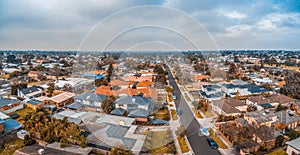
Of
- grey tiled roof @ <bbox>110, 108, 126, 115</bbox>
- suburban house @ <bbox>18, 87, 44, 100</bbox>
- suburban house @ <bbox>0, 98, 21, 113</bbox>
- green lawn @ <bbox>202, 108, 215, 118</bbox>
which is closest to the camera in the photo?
grey tiled roof @ <bbox>110, 108, 126, 115</bbox>

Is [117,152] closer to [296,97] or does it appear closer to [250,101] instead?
[250,101]

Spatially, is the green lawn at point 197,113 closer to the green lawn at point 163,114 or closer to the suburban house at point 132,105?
the green lawn at point 163,114

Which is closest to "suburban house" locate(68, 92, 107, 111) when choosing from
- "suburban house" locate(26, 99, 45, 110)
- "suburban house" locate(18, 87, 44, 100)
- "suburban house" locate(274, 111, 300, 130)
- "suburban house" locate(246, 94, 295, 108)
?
"suburban house" locate(26, 99, 45, 110)

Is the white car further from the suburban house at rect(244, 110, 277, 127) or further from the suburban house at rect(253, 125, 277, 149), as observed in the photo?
the suburban house at rect(244, 110, 277, 127)

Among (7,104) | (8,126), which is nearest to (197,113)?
(8,126)

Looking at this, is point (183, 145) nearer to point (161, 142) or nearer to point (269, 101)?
point (161, 142)

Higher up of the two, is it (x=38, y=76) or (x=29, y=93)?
(x=38, y=76)

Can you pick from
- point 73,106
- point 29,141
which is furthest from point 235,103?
point 29,141

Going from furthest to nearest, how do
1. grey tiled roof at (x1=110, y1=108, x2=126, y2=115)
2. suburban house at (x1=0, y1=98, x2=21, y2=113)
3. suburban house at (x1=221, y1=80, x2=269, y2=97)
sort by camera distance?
suburban house at (x1=221, y1=80, x2=269, y2=97) → suburban house at (x1=0, y1=98, x2=21, y2=113) → grey tiled roof at (x1=110, y1=108, x2=126, y2=115)
